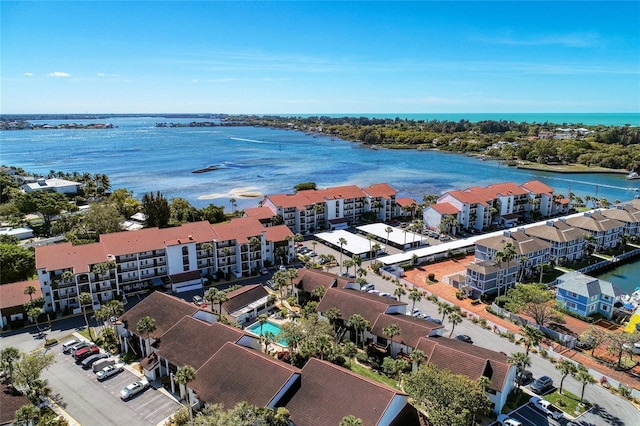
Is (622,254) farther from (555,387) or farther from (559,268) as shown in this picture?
(555,387)

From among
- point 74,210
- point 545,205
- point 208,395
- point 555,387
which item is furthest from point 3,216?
point 545,205

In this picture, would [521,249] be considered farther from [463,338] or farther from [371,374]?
[371,374]

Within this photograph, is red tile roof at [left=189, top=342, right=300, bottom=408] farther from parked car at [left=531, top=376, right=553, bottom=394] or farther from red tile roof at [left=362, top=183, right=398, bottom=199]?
red tile roof at [left=362, top=183, right=398, bottom=199]

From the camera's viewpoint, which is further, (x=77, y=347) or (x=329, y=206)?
(x=329, y=206)

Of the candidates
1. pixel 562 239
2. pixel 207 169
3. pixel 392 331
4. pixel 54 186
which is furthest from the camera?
pixel 207 169

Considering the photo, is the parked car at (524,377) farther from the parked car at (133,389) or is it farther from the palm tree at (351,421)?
the parked car at (133,389)

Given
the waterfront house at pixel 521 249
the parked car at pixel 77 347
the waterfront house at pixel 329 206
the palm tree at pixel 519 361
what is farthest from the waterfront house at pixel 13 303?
the waterfront house at pixel 521 249

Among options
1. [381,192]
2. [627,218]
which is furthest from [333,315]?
[627,218]
